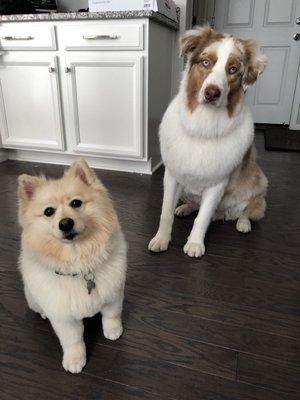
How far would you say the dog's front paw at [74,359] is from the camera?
0.99 m

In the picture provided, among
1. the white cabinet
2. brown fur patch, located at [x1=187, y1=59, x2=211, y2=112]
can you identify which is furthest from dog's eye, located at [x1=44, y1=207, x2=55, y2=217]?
the white cabinet

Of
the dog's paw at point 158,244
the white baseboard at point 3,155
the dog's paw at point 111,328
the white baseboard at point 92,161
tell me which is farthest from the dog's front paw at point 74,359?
the white baseboard at point 3,155

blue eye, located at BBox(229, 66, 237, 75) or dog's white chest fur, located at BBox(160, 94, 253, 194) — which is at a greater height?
blue eye, located at BBox(229, 66, 237, 75)

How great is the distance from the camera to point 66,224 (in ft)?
2.72


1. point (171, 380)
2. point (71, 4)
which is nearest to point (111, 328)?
point (171, 380)

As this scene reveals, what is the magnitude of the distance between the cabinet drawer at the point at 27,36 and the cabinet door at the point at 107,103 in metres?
0.24

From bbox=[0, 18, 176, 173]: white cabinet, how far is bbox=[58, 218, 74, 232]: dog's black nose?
70.7 inches

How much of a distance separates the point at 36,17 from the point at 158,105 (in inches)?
46.4

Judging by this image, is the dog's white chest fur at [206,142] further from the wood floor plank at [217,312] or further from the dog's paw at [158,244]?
the wood floor plank at [217,312]

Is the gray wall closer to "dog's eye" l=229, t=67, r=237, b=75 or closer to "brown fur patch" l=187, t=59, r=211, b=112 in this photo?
"brown fur patch" l=187, t=59, r=211, b=112

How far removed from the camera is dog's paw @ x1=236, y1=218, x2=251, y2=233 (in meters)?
1.88

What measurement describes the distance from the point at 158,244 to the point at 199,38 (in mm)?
1034

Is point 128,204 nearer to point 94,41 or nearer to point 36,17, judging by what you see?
point 94,41

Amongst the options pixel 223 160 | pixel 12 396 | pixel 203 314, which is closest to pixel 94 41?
pixel 223 160
